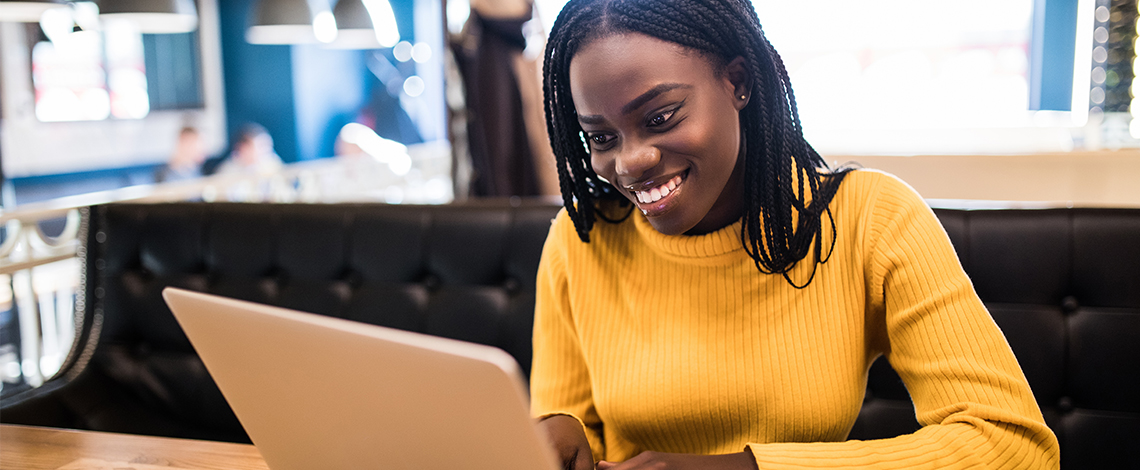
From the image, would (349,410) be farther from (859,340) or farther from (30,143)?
(30,143)

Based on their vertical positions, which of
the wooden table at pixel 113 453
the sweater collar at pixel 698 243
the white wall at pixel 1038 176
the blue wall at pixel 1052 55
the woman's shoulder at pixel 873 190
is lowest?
the wooden table at pixel 113 453

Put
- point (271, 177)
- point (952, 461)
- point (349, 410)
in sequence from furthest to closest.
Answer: point (271, 177), point (952, 461), point (349, 410)

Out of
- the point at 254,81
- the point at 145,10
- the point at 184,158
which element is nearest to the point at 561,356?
the point at 145,10

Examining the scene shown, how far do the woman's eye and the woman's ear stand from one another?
0.29 feet

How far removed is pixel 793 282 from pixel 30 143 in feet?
20.6

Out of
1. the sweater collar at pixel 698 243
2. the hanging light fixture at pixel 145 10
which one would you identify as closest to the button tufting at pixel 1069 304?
the sweater collar at pixel 698 243

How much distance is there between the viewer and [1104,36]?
3889mm

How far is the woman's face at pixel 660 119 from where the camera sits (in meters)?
0.74

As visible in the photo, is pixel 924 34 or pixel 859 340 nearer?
pixel 859 340

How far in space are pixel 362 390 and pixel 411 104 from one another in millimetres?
8260

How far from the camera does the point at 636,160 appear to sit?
0.75 m

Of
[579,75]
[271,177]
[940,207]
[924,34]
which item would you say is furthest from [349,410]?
[924,34]

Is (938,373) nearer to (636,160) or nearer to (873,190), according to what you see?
(873,190)

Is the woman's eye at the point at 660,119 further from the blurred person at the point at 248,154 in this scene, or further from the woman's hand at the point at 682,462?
the blurred person at the point at 248,154
